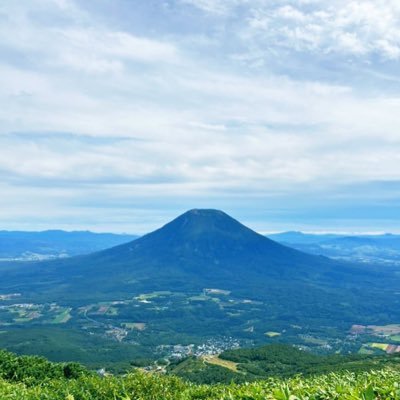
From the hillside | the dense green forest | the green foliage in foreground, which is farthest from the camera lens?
the hillside

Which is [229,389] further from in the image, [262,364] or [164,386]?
[262,364]

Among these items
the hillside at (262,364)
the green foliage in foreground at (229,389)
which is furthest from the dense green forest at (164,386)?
the hillside at (262,364)

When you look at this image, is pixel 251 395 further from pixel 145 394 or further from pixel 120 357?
A: pixel 120 357

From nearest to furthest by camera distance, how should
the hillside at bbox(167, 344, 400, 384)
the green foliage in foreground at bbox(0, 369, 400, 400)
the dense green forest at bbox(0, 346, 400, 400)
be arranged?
the green foliage in foreground at bbox(0, 369, 400, 400) → the dense green forest at bbox(0, 346, 400, 400) → the hillside at bbox(167, 344, 400, 384)

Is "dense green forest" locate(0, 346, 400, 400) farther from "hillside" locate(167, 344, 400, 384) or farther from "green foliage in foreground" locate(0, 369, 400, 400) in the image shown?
"hillside" locate(167, 344, 400, 384)

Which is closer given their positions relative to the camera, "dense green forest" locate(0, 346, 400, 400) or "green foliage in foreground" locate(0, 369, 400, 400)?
"green foliage in foreground" locate(0, 369, 400, 400)

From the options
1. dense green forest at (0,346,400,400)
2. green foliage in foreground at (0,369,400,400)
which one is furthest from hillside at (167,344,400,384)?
green foliage in foreground at (0,369,400,400)

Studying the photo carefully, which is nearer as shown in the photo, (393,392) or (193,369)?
(393,392)

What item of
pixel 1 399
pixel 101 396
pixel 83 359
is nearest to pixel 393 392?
pixel 1 399
